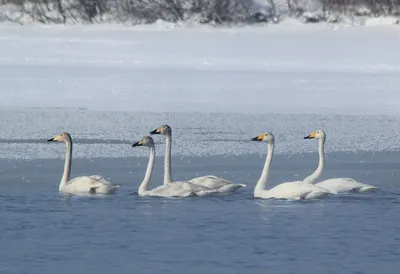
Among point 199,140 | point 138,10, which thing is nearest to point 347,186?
point 199,140

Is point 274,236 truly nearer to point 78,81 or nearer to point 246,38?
point 78,81

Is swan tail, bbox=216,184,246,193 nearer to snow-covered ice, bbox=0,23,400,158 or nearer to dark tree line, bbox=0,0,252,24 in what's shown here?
snow-covered ice, bbox=0,23,400,158

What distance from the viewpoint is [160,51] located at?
18.4 m

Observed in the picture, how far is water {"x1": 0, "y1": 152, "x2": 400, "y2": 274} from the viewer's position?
6102mm

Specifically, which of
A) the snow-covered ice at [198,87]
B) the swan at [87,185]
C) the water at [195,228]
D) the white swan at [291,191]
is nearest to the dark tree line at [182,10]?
the snow-covered ice at [198,87]

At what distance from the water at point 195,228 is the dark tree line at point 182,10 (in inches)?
461

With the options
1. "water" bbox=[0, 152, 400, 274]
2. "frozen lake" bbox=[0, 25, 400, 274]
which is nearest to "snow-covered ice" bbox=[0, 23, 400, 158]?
"frozen lake" bbox=[0, 25, 400, 274]

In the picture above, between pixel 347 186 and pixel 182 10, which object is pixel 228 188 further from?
pixel 182 10

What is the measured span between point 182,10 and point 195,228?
572 inches

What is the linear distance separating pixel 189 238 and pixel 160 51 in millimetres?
11798

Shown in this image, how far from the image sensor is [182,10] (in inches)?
Result: 842

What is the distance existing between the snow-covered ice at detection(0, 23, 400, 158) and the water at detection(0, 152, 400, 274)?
3.65ft

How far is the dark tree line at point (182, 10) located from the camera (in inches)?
835

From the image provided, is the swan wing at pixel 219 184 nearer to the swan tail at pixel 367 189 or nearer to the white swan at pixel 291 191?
the white swan at pixel 291 191
